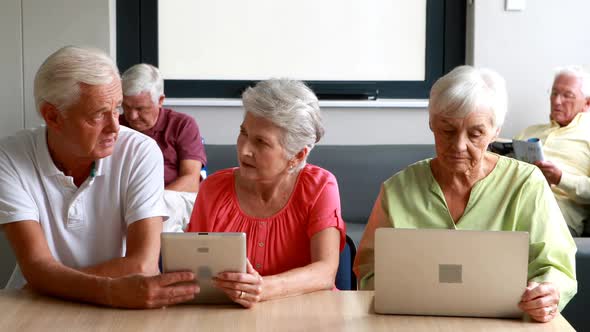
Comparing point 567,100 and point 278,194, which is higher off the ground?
point 567,100

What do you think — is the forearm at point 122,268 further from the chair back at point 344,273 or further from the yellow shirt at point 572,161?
the yellow shirt at point 572,161

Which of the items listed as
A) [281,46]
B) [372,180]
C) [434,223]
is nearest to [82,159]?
[434,223]

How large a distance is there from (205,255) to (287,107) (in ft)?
1.84

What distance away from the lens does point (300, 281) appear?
2117 mm

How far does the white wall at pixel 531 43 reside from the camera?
4.68 metres

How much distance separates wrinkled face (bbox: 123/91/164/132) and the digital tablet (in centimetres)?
227

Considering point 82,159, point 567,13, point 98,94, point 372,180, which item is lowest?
point 372,180

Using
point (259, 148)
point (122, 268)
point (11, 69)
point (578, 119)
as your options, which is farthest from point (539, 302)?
point (11, 69)

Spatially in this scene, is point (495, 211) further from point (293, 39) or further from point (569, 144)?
point (293, 39)

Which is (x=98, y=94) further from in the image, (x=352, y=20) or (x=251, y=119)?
(x=352, y=20)

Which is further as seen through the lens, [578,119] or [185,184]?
[578,119]

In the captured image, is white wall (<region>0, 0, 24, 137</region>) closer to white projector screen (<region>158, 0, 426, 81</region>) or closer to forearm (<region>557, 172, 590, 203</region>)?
white projector screen (<region>158, 0, 426, 81</region>)

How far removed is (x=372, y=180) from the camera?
4.48 meters

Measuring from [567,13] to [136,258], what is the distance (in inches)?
130
